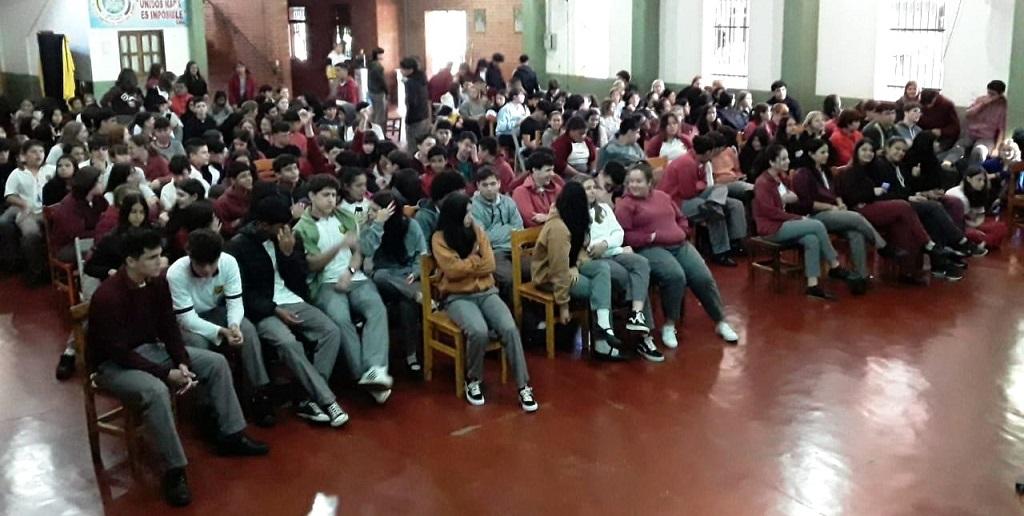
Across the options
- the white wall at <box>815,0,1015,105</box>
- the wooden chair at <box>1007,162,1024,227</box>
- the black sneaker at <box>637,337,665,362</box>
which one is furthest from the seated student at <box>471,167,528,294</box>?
the white wall at <box>815,0,1015,105</box>

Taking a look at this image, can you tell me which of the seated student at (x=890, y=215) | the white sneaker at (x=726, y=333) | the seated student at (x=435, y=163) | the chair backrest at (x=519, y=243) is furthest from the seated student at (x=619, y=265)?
the seated student at (x=890, y=215)

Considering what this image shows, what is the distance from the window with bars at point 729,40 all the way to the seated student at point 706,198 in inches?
245

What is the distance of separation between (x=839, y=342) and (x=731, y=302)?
106 centimetres

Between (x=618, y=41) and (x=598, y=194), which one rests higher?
(x=618, y=41)

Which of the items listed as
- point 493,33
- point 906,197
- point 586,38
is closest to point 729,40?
point 586,38

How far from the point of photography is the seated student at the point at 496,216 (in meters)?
6.55

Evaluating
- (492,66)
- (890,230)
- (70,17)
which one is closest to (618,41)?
(492,66)

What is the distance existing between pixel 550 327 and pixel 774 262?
7.35ft

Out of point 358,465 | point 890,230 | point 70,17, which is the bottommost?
point 358,465

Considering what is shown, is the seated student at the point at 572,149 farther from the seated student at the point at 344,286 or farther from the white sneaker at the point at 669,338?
the seated student at the point at 344,286

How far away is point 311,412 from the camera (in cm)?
548

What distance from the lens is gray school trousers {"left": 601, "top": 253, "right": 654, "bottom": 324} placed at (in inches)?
253

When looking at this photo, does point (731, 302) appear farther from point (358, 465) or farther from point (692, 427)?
point (358, 465)

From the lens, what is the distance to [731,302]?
24.9 feet
